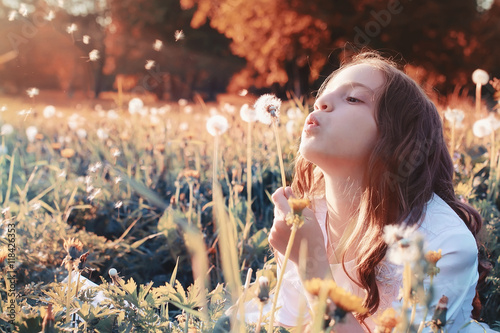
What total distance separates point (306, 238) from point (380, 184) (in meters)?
0.37

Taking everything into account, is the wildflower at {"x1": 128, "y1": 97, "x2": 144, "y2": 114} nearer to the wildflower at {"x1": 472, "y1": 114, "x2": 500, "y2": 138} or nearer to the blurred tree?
the wildflower at {"x1": 472, "y1": 114, "x2": 500, "y2": 138}

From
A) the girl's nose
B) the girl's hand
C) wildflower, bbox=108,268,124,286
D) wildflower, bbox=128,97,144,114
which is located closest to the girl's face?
the girl's nose

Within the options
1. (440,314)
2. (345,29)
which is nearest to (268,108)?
(440,314)

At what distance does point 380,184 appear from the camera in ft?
4.20

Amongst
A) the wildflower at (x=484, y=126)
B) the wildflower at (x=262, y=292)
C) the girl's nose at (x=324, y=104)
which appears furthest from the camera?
the wildflower at (x=484, y=126)

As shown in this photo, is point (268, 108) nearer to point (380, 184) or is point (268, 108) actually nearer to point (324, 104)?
point (324, 104)

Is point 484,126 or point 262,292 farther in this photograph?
point 484,126

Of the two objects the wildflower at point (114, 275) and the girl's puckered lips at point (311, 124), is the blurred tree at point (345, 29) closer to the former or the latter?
the girl's puckered lips at point (311, 124)

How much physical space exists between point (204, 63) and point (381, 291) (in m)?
17.8

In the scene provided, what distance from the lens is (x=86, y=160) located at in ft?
10.6

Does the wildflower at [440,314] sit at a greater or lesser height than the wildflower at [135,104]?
greater

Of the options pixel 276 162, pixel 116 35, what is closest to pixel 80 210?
pixel 276 162

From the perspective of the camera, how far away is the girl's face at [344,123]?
1212mm

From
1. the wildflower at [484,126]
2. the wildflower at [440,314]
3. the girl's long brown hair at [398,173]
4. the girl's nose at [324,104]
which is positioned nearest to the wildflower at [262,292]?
the wildflower at [440,314]
